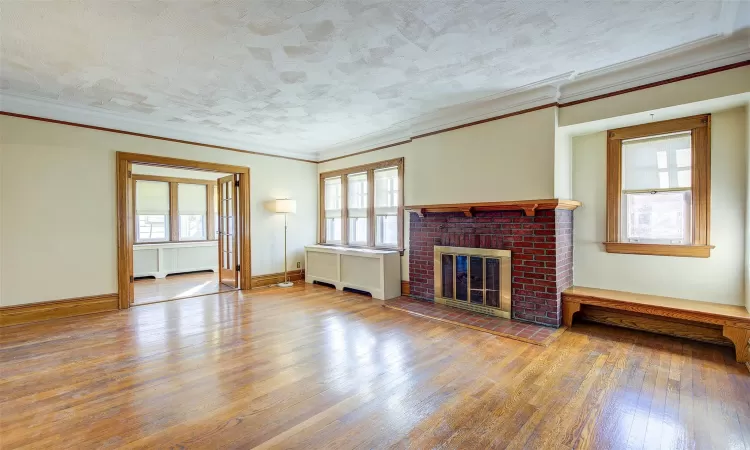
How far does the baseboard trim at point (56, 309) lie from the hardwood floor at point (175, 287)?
0.40m

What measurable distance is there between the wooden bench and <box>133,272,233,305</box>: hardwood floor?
519 centimetres

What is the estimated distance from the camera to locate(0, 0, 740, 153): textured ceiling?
2.23m

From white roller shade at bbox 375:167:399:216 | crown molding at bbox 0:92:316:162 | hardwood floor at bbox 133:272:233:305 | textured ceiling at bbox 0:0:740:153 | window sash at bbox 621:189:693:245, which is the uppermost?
textured ceiling at bbox 0:0:740:153

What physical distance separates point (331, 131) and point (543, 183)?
310cm

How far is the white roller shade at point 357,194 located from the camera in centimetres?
602

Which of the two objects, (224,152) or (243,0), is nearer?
(243,0)

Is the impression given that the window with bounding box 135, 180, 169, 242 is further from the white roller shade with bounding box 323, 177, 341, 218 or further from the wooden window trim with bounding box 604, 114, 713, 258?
the wooden window trim with bounding box 604, 114, 713, 258

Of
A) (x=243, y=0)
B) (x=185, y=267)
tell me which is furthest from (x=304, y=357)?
(x=185, y=267)

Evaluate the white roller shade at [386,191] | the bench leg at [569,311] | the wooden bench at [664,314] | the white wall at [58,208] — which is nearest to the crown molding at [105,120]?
the white wall at [58,208]

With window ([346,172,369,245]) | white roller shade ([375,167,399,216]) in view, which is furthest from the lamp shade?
white roller shade ([375,167,399,216])

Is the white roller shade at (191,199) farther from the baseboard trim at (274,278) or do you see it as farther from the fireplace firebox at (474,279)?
the fireplace firebox at (474,279)

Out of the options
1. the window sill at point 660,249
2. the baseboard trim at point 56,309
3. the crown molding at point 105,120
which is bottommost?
the baseboard trim at point 56,309

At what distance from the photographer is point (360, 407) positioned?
216 cm

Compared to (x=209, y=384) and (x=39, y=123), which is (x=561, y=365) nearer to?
(x=209, y=384)
